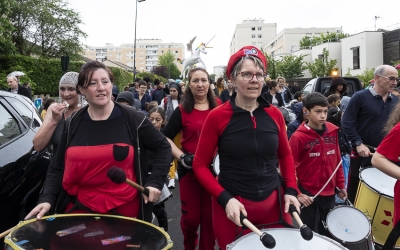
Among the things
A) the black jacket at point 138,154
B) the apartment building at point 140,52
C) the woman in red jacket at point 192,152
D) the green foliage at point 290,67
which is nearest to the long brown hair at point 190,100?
the woman in red jacket at point 192,152

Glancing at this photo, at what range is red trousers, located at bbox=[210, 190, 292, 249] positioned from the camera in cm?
261

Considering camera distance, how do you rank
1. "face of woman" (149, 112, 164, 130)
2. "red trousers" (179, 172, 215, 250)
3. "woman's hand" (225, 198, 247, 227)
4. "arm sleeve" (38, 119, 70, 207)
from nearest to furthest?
"woman's hand" (225, 198, 247, 227) < "arm sleeve" (38, 119, 70, 207) < "red trousers" (179, 172, 215, 250) < "face of woman" (149, 112, 164, 130)

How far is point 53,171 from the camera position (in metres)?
2.80

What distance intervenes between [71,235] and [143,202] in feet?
2.13

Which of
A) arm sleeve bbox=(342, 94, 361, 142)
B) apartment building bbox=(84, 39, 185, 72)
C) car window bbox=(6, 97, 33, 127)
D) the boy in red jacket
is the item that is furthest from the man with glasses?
apartment building bbox=(84, 39, 185, 72)

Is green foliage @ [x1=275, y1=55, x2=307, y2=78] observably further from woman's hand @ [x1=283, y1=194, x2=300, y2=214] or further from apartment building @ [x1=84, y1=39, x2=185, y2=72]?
apartment building @ [x1=84, y1=39, x2=185, y2=72]

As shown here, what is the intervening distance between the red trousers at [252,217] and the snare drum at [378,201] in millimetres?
1610

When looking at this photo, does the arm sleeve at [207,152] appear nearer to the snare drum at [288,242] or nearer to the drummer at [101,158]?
the drummer at [101,158]

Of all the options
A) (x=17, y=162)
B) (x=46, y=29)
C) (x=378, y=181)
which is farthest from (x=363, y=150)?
(x=46, y=29)

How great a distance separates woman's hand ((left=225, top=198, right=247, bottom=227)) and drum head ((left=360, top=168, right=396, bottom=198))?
201 centimetres

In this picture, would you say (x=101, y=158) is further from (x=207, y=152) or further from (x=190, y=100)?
(x=190, y=100)

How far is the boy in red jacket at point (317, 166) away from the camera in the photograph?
411 cm

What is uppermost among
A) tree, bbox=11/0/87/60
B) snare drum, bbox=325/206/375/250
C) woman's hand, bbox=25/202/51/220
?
tree, bbox=11/0/87/60

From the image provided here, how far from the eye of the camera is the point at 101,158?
2.55m
